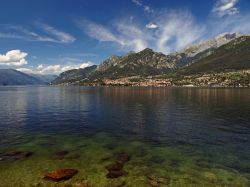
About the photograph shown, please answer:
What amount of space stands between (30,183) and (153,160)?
63.7ft

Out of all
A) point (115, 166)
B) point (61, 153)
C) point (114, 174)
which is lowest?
point (114, 174)

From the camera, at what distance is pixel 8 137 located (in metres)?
59.7

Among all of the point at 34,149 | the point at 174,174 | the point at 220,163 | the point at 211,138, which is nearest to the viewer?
the point at 174,174

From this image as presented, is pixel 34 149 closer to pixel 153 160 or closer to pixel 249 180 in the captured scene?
pixel 153 160

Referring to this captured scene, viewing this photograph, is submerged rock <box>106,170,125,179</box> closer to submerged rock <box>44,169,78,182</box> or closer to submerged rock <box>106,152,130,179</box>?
submerged rock <box>106,152,130,179</box>

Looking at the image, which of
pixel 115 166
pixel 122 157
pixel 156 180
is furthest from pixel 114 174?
pixel 122 157

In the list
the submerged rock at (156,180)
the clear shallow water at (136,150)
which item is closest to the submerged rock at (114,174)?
the clear shallow water at (136,150)

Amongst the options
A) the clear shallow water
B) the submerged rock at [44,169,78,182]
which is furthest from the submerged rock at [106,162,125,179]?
the submerged rock at [44,169,78,182]

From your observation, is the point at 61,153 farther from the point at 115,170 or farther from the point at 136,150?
the point at 136,150

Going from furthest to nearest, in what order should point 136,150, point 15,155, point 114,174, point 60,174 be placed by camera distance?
1. point 136,150
2. point 15,155
3. point 114,174
4. point 60,174

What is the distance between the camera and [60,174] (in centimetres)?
3534

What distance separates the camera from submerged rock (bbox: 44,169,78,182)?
34.3 meters

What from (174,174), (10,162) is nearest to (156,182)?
(174,174)

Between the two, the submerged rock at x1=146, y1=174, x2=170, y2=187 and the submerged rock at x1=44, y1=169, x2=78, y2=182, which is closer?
the submerged rock at x1=146, y1=174, x2=170, y2=187
